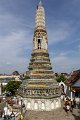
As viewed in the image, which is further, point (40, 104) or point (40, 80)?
point (40, 80)

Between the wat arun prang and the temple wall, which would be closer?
the temple wall

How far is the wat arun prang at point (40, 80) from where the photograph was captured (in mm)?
32000

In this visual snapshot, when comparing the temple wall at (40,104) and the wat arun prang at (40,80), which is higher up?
the wat arun prang at (40,80)

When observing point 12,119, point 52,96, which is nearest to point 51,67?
point 52,96

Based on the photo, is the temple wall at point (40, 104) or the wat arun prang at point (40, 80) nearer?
the temple wall at point (40, 104)

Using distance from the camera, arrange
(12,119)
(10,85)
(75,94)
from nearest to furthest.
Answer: (12,119) → (75,94) → (10,85)

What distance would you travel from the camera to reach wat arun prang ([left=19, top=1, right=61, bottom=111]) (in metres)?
32.0

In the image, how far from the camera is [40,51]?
35469 mm

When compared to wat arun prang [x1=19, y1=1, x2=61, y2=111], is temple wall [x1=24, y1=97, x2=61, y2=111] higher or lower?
lower

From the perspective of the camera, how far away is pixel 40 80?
33.4m

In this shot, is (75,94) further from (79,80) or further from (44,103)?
(44,103)

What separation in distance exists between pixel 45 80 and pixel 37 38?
6980 mm

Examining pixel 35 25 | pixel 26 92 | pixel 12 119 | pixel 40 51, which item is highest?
pixel 35 25

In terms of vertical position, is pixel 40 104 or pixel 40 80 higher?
pixel 40 80
